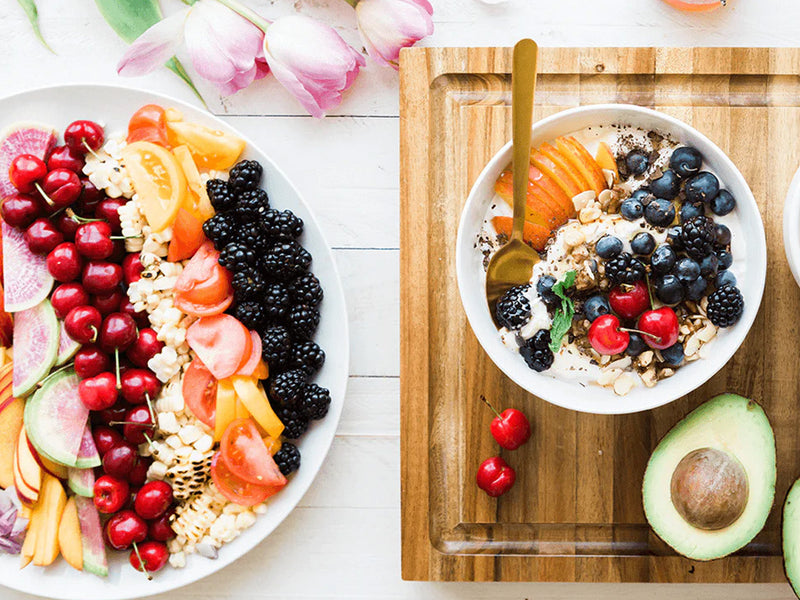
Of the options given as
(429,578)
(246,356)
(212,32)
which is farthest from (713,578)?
(212,32)

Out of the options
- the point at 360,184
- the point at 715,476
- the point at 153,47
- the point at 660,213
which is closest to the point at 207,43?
the point at 153,47

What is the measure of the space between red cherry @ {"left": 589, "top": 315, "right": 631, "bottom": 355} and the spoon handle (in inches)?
6.5

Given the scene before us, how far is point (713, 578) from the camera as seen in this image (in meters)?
1.27

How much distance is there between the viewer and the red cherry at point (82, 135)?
1.29 meters

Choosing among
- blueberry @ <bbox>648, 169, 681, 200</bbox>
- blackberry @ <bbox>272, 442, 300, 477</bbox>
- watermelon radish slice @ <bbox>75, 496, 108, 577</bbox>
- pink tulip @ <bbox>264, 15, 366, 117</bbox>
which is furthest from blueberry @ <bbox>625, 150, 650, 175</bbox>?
watermelon radish slice @ <bbox>75, 496, 108, 577</bbox>

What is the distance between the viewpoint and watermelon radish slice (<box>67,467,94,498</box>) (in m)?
1.33

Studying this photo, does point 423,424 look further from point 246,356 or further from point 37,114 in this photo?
point 37,114

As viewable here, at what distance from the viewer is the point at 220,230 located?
1264 millimetres

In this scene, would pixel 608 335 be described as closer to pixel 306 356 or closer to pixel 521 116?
pixel 521 116

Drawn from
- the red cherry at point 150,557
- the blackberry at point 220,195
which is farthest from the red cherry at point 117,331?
the red cherry at point 150,557

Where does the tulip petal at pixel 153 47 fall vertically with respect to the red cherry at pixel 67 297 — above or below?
above

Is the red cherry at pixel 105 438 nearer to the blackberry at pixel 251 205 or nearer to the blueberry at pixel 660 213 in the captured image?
the blackberry at pixel 251 205

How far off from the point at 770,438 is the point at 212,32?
1080 mm

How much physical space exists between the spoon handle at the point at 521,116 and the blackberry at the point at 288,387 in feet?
1.38
